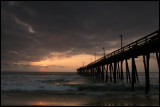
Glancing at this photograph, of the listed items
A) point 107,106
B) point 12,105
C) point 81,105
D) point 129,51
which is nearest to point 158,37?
point 129,51

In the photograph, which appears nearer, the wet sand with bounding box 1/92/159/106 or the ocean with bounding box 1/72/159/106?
the wet sand with bounding box 1/92/159/106

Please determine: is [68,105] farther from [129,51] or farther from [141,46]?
[129,51]

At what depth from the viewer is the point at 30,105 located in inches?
306

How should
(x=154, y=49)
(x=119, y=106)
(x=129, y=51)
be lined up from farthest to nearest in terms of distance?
(x=129, y=51), (x=154, y=49), (x=119, y=106)

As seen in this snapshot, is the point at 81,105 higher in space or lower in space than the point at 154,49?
lower

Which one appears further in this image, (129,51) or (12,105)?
(129,51)

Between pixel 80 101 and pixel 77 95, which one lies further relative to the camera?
pixel 77 95

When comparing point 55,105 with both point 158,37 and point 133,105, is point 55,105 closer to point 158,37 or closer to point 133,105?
point 133,105

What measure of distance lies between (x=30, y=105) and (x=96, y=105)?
3.54 m

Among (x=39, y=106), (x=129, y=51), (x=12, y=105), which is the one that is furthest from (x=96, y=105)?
(x=129, y=51)

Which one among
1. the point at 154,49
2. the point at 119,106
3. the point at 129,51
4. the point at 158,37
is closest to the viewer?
the point at 119,106

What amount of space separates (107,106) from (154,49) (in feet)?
24.4

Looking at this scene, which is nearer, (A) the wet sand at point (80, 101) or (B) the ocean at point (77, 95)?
(A) the wet sand at point (80, 101)

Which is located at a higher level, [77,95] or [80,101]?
[80,101]
